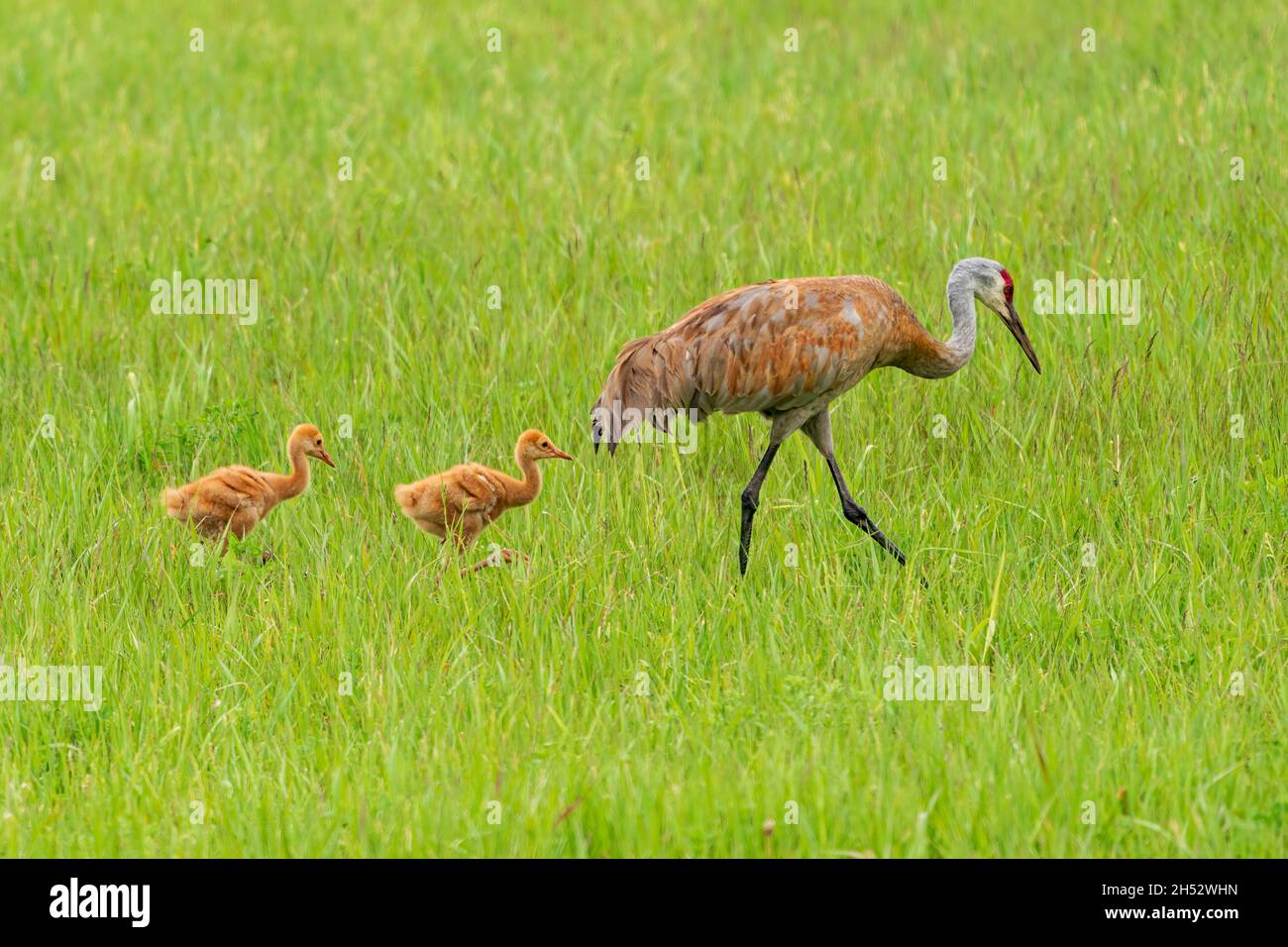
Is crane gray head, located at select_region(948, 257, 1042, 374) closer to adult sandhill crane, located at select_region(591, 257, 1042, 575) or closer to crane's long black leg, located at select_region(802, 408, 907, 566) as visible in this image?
adult sandhill crane, located at select_region(591, 257, 1042, 575)

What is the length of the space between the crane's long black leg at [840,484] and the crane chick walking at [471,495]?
112cm

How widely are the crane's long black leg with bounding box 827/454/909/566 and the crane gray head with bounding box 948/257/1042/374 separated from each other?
0.94 m

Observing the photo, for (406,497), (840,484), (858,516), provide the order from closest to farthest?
(406,497) → (858,516) → (840,484)

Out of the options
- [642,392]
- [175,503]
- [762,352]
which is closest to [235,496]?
[175,503]

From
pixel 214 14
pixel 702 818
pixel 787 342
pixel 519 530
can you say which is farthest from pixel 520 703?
pixel 214 14

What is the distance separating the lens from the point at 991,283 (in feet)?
22.2

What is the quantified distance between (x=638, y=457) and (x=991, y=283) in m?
1.66

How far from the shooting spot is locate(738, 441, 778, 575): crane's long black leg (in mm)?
6070

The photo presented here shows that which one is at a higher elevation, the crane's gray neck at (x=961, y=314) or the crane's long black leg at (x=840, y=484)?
the crane's gray neck at (x=961, y=314)

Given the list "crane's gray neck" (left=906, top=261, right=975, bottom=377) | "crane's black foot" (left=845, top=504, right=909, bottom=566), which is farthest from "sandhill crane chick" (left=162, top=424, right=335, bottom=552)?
"crane's gray neck" (left=906, top=261, right=975, bottom=377)

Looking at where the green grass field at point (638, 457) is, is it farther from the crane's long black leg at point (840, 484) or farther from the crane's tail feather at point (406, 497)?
the crane's tail feather at point (406, 497)

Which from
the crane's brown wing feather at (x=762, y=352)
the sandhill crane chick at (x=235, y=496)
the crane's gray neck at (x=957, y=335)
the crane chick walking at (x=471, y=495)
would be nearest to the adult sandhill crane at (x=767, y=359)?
the crane's brown wing feather at (x=762, y=352)

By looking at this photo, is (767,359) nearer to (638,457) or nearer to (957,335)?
(638,457)

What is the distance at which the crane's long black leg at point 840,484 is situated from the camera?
6.14 meters
